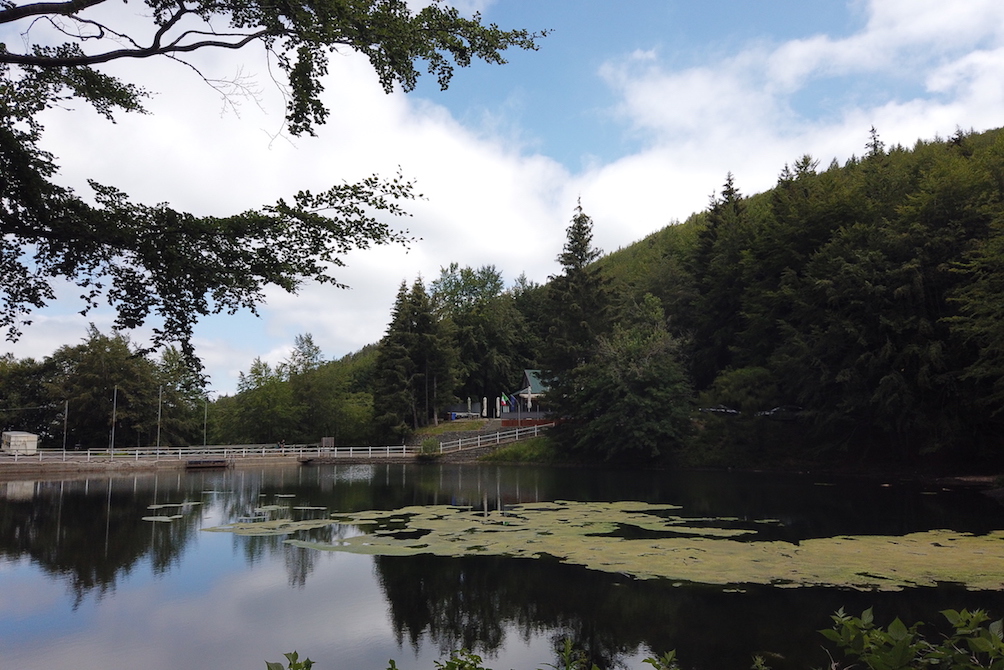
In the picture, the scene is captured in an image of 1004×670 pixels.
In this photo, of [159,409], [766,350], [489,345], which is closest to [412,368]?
[489,345]

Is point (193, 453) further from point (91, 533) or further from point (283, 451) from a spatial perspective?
point (91, 533)

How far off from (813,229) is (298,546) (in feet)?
93.1

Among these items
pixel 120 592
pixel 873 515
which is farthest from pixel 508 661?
pixel 873 515

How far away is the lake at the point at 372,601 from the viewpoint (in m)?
6.44

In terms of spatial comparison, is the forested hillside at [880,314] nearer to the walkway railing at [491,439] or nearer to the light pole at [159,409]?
the walkway railing at [491,439]

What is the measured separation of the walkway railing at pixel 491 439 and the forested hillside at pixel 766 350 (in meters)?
3.52

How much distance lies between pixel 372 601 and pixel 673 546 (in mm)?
5176

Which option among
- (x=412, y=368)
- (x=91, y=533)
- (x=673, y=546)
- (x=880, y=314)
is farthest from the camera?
(x=412, y=368)

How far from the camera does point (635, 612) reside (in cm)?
739

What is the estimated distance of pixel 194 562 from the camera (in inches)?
420

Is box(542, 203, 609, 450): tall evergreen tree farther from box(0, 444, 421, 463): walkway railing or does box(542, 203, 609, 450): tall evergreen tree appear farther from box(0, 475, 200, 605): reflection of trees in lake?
box(0, 475, 200, 605): reflection of trees in lake

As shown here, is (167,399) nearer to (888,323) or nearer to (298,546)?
(298,546)

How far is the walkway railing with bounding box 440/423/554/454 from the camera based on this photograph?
37.7 meters

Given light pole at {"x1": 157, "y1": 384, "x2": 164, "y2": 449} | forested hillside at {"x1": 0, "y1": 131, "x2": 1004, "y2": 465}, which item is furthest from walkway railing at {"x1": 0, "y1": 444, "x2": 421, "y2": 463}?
forested hillside at {"x1": 0, "y1": 131, "x2": 1004, "y2": 465}
